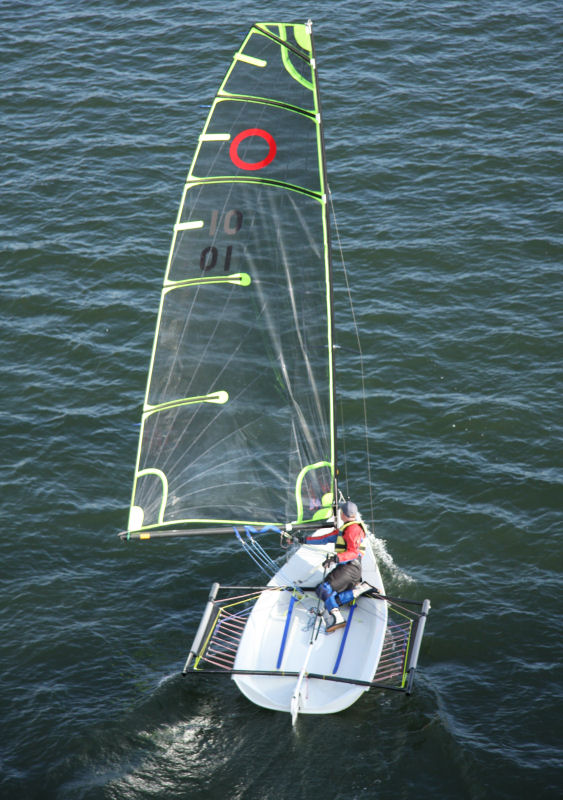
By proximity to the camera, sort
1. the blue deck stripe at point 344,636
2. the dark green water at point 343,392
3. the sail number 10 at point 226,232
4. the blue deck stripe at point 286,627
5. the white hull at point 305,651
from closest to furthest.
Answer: the white hull at point 305,651 → the dark green water at point 343,392 → the blue deck stripe at point 344,636 → the blue deck stripe at point 286,627 → the sail number 10 at point 226,232

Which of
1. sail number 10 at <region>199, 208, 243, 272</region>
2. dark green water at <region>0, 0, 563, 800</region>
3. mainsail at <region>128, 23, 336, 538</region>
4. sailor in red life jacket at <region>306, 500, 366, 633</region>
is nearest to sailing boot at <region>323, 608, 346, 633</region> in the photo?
sailor in red life jacket at <region>306, 500, 366, 633</region>

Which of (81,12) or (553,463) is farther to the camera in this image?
(81,12)

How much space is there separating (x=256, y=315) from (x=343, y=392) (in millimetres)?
7555

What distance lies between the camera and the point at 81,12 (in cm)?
4191

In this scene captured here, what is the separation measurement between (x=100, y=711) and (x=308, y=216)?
34.6 feet

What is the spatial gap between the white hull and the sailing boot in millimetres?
129

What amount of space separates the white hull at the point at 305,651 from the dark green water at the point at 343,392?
65 cm

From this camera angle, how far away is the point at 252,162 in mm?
18688

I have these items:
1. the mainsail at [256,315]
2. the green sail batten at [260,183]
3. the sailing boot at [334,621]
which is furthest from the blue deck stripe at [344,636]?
the green sail batten at [260,183]

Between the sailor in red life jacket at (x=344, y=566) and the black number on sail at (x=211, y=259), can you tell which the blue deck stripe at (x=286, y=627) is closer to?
the sailor in red life jacket at (x=344, y=566)

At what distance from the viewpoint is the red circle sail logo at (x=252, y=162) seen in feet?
61.2

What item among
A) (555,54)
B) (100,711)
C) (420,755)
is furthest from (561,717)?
(555,54)

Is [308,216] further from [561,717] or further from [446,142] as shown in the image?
[446,142]

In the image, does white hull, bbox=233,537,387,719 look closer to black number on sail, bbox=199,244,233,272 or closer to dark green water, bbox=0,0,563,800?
dark green water, bbox=0,0,563,800
